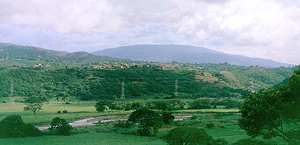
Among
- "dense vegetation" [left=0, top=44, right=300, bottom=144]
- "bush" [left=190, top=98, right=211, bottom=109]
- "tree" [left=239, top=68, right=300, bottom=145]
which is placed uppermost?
"tree" [left=239, top=68, right=300, bottom=145]

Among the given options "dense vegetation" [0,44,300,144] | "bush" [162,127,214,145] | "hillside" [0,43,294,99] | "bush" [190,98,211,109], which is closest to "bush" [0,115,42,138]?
"dense vegetation" [0,44,300,144]

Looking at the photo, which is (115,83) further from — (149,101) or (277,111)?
(277,111)

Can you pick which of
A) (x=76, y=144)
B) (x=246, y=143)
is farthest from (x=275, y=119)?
(x=76, y=144)

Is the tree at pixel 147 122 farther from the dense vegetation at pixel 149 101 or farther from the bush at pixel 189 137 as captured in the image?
the bush at pixel 189 137

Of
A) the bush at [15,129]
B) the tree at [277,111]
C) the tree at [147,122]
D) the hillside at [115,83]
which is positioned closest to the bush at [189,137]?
the tree at [277,111]

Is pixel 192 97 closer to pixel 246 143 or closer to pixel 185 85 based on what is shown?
pixel 185 85

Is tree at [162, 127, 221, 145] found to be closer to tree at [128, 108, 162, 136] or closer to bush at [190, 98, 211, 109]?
tree at [128, 108, 162, 136]

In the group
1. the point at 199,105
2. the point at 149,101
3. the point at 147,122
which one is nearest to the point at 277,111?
the point at 147,122
